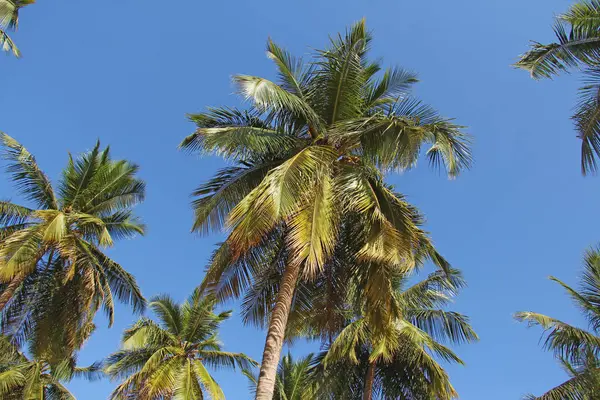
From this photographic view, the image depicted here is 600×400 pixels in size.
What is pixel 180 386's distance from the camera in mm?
19281

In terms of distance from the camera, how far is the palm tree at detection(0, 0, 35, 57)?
9516mm

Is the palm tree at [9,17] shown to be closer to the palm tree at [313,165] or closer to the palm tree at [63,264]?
the palm tree at [313,165]

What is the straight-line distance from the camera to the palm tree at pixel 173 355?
19484 millimetres

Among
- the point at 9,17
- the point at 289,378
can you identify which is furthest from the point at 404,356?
the point at 9,17

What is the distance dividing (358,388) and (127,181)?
1146cm

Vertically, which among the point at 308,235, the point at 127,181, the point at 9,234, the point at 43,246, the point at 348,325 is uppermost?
the point at 127,181

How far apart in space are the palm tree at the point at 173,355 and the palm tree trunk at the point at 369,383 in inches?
228

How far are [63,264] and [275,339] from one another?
11.3m

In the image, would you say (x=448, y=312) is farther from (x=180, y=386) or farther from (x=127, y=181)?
(x=127, y=181)

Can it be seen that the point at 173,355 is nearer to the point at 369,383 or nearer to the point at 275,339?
the point at 369,383

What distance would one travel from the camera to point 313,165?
10.5 m


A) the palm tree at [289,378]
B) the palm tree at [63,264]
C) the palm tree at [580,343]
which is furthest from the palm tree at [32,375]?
the palm tree at [580,343]

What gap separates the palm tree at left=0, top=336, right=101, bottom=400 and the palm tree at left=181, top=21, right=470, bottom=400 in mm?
→ 11395

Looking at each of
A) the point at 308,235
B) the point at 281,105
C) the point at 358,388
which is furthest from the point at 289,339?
the point at 358,388
